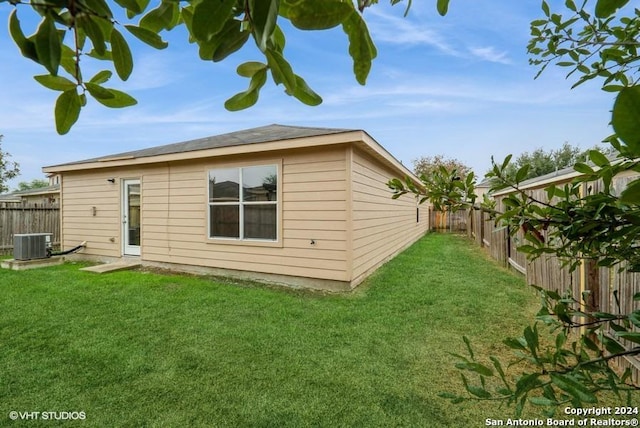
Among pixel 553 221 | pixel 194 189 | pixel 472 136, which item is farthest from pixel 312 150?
pixel 472 136

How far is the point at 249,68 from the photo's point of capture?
0.58 m

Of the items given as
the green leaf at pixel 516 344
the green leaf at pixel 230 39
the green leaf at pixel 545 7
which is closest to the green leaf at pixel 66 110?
the green leaf at pixel 230 39

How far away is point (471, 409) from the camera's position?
2.28 m

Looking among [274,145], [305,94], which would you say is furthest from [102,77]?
[274,145]

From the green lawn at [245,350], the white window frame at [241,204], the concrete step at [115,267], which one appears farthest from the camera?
the concrete step at [115,267]

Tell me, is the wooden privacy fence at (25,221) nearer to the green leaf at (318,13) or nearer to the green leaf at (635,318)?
the green leaf at (318,13)

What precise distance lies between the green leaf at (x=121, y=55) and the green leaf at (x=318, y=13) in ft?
0.94

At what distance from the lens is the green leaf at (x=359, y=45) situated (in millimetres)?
516

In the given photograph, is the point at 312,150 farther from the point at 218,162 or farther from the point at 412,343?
the point at 412,343

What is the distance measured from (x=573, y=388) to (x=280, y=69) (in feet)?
2.85

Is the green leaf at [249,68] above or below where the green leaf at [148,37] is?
below

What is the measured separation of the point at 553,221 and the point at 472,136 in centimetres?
1277

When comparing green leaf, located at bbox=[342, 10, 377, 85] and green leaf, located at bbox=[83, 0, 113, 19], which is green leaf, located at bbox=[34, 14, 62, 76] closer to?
green leaf, located at bbox=[83, 0, 113, 19]

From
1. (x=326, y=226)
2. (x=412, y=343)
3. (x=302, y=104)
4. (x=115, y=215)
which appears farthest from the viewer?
(x=115, y=215)
